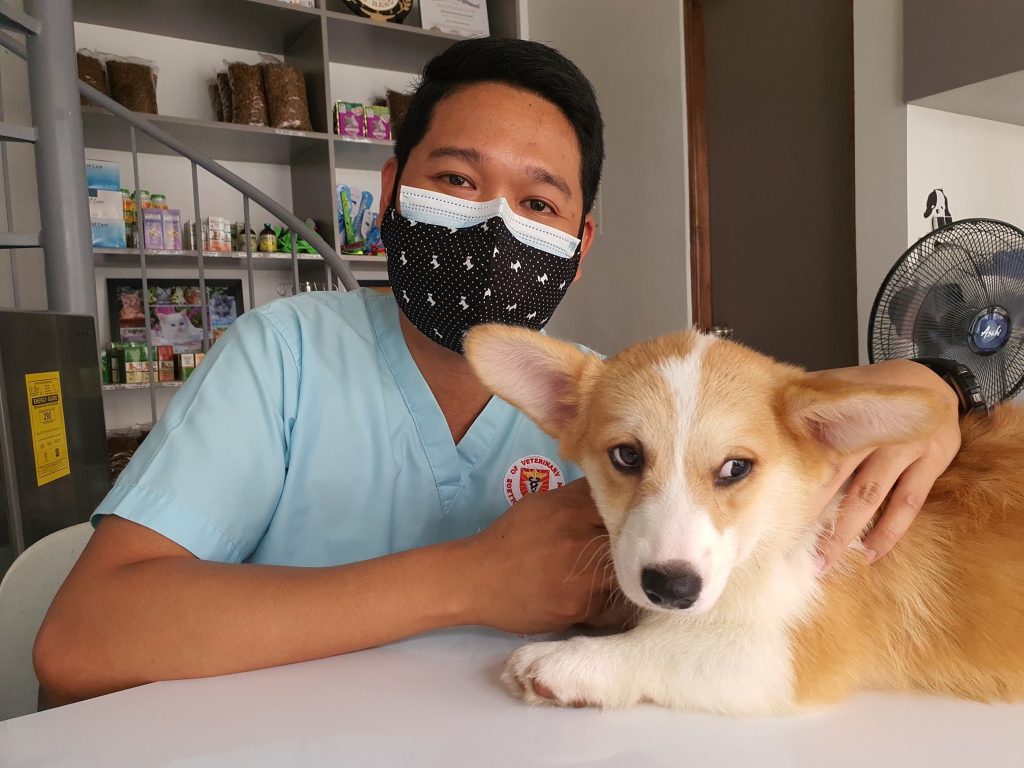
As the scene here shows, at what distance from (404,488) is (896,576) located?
73cm

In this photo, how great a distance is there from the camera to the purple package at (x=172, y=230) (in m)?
3.43

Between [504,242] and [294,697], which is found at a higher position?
[504,242]

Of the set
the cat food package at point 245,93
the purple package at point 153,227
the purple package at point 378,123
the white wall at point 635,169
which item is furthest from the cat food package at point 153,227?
the white wall at point 635,169

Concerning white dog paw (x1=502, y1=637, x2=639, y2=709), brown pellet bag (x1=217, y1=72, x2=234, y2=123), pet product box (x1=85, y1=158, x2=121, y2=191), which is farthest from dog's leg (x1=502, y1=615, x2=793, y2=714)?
brown pellet bag (x1=217, y1=72, x2=234, y2=123)

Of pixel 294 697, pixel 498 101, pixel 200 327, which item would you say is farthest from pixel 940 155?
pixel 200 327

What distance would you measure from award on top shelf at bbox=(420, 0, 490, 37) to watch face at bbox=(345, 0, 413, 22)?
0.53ft

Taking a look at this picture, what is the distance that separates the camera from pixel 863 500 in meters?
0.80

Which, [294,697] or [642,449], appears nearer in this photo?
[294,697]

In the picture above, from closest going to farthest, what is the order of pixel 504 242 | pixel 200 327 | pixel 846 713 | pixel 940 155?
pixel 846 713 → pixel 504 242 → pixel 940 155 → pixel 200 327

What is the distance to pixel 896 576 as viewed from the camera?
30.9 inches

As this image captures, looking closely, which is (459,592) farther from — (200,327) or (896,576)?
(200,327)

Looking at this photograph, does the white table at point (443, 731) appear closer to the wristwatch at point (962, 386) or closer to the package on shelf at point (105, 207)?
the wristwatch at point (962, 386)

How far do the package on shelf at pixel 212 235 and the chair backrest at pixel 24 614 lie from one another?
8.83ft

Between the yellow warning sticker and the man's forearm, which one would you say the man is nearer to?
the man's forearm
